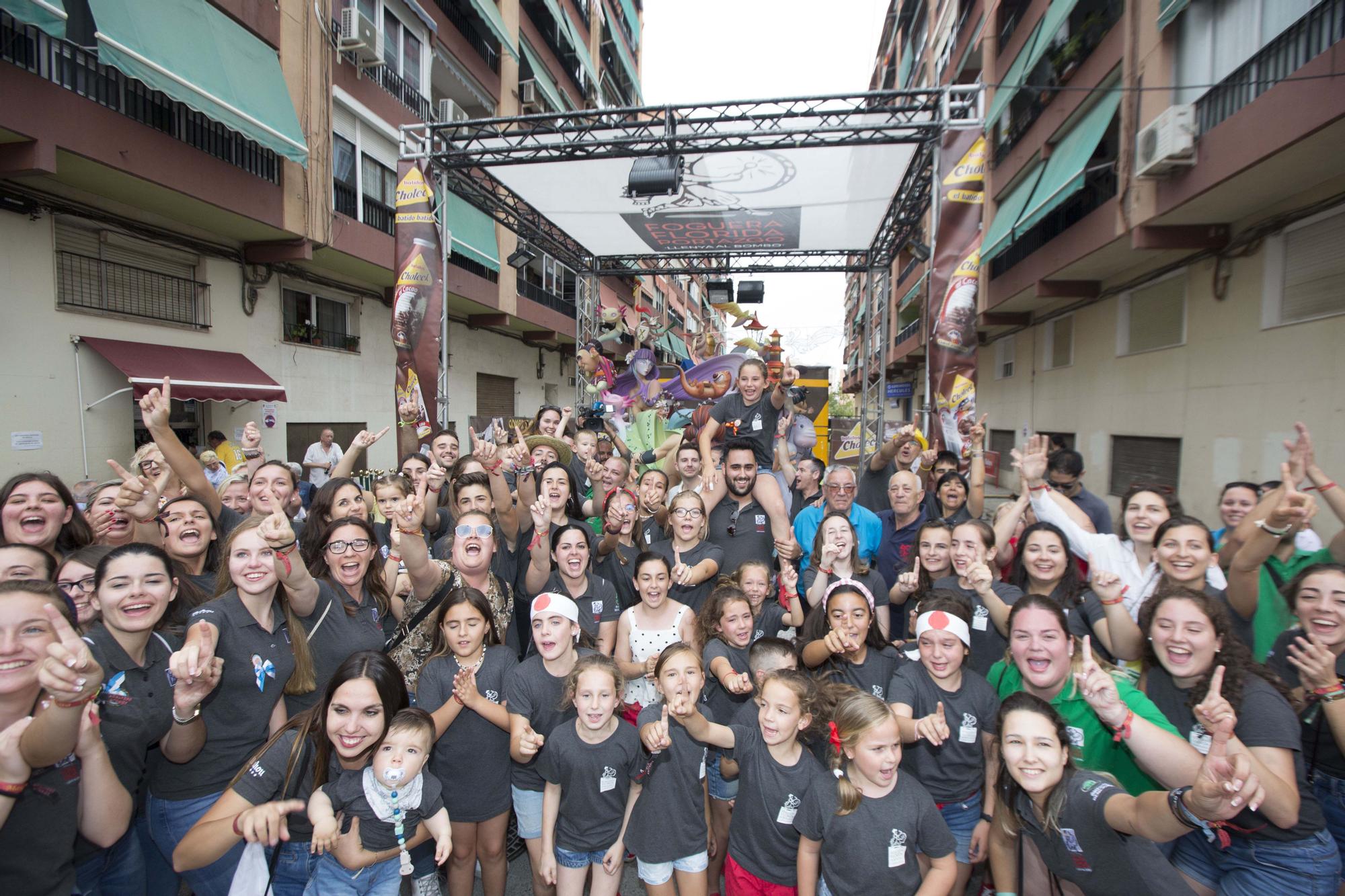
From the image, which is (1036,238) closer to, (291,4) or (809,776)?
(809,776)

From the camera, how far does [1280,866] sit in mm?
1955

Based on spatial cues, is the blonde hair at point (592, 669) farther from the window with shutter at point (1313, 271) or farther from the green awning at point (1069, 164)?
the green awning at point (1069, 164)

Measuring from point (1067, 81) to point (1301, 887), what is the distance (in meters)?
12.5

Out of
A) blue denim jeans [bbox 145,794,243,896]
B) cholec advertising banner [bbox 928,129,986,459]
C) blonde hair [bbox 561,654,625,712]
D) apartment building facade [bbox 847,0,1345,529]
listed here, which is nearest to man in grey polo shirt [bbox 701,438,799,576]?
blonde hair [bbox 561,654,625,712]

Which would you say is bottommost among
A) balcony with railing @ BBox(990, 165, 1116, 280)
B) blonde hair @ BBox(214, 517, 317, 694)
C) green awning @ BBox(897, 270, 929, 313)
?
blonde hair @ BBox(214, 517, 317, 694)

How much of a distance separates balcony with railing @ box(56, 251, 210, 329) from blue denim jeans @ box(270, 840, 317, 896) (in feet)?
26.9

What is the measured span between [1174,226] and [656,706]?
9431 millimetres

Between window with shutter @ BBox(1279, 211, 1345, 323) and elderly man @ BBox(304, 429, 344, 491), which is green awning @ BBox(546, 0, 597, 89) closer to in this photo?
elderly man @ BBox(304, 429, 344, 491)

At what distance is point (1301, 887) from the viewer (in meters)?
1.94

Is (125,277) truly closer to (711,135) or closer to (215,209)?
(215,209)

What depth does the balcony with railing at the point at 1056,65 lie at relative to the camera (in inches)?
364

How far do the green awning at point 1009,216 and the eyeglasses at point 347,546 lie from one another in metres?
10.6

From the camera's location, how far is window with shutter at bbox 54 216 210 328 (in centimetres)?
710

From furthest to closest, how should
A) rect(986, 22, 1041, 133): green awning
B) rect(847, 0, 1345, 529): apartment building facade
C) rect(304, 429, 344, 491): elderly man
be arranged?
rect(986, 22, 1041, 133): green awning
rect(304, 429, 344, 491): elderly man
rect(847, 0, 1345, 529): apartment building facade
